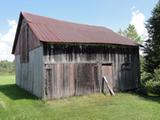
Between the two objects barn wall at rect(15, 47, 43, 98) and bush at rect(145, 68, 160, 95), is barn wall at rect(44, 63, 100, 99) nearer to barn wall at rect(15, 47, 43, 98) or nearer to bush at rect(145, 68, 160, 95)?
barn wall at rect(15, 47, 43, 98)

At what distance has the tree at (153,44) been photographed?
21656mm

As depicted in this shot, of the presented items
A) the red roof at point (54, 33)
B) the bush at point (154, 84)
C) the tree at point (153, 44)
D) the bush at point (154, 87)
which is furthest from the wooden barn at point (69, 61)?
the bush at point (154, 87)

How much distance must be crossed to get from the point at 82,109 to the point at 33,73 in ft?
21.1

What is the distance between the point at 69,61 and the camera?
17.1 meters

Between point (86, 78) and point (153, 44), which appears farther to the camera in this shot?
point (153, 44)

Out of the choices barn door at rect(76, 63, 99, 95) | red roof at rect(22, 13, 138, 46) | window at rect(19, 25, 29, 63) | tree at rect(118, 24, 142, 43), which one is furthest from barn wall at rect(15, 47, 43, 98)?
tree at rect(118, 24, 142, 43)

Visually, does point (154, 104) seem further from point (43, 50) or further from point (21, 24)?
Answer: point (21, 24)

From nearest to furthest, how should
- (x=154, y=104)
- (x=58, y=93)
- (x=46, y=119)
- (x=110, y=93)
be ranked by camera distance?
(x=46, y=119), (x=154, y=104), (x=58, y=93), (x=110, y=93)

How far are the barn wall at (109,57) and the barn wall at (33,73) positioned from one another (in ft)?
3.45

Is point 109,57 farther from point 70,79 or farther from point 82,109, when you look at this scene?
point 82,109

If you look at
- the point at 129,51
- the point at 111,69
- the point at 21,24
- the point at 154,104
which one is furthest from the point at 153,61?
the point at 21,24

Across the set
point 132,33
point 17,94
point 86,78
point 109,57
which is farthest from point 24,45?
point 132,33

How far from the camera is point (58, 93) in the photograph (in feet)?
53.7

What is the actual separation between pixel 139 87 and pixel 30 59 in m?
9.48
